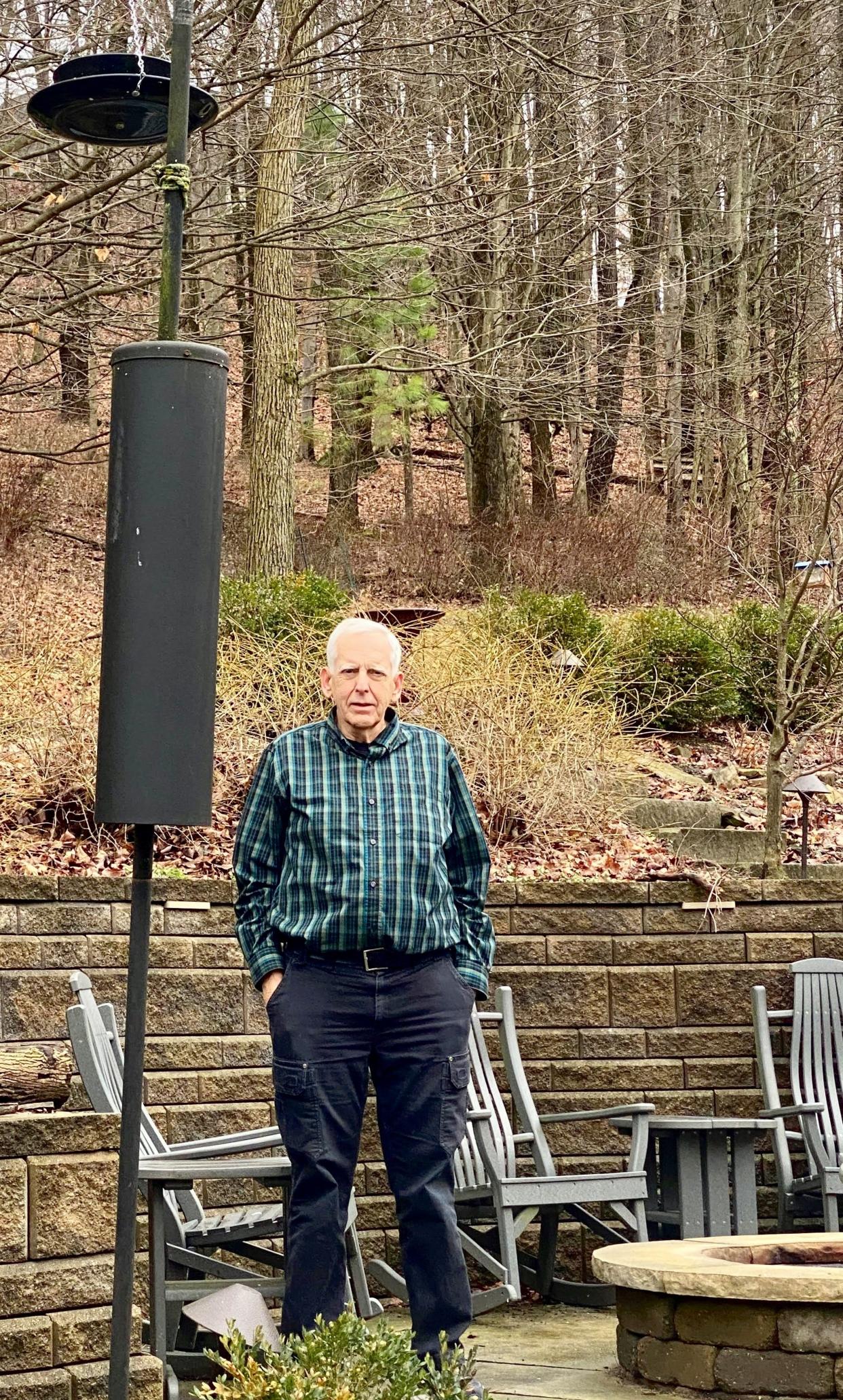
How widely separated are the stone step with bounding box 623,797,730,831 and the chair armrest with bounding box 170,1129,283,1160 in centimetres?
340

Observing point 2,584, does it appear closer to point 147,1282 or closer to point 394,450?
point 147,1282

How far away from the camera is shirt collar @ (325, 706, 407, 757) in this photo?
13.5 ft

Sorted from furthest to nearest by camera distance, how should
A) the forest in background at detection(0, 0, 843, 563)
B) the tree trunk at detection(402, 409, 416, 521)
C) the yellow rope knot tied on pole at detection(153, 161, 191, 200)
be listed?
1. the tree trunk at detection(402, 409, 416, 521)
2. the forest in background at detection(0, 0, 843, 563)
3. the yellow rope knot tied on pole at detection(153, 161, 191, 200)

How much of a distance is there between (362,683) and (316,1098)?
1.01 metres

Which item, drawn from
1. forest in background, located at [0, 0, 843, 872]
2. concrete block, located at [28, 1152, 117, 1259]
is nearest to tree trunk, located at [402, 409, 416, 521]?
forest in background, located at [0, 0, 843, 872]

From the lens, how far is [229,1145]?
4816 millimetres

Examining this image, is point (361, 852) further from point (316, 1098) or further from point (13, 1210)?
point (13, 1210)

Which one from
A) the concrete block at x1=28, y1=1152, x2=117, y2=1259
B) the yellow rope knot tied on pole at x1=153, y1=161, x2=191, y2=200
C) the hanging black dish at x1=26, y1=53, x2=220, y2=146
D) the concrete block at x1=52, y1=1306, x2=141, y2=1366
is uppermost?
the hanging black dish at x1=26, y1=53, x2=220, y2=146

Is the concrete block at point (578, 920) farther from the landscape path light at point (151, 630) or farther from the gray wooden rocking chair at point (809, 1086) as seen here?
the landscape path light at point (151, 630)

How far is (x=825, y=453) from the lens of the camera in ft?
30.5

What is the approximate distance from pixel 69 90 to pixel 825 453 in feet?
20.5

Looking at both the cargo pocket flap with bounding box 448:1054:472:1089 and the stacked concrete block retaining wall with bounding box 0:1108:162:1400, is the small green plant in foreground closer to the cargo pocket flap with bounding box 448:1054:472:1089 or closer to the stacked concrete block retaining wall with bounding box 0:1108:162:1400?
the stacked concrete block retaining wall with bounding box 0:1108:162:1400

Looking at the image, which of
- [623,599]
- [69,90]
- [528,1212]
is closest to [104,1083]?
[528,1212]

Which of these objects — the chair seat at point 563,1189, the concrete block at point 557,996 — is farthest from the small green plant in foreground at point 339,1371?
the concrete block at point 557,996
